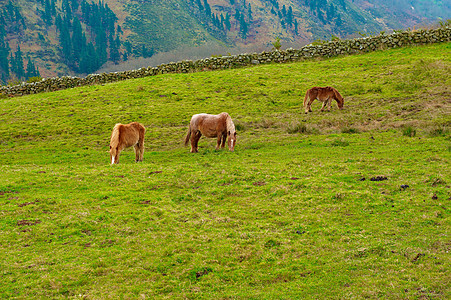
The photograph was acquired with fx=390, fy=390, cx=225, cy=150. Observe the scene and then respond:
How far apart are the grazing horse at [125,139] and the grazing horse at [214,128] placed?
2628 millimetres

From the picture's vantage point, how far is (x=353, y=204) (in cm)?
1157

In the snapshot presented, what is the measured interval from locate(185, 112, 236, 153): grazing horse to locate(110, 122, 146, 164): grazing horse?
8.62ft

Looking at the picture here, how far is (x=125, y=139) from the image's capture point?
59.8 ft

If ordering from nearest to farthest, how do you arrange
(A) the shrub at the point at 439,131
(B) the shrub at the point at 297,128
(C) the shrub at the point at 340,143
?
(A) the shrub at the point at 439,131
(C) the shrub at the point at 340,143
(B) the shrub at the point at 297,128

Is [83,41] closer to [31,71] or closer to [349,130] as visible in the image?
[31,71]

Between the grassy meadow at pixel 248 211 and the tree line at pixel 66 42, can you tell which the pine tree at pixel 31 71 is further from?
the grassy meadow at pixel 248 211

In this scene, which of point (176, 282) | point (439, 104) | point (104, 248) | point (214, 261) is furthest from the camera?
point (439, 104)

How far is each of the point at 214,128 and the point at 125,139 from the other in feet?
14.2

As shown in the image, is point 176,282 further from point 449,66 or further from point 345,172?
point 449,66

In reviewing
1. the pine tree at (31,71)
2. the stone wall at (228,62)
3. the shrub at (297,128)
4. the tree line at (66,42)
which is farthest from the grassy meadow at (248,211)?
the tree line at (66,42)

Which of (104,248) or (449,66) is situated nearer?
(104,248)

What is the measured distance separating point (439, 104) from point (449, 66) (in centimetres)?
900

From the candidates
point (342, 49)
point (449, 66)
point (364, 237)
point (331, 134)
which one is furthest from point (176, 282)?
point (342, 49)

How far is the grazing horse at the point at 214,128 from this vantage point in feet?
62.5
